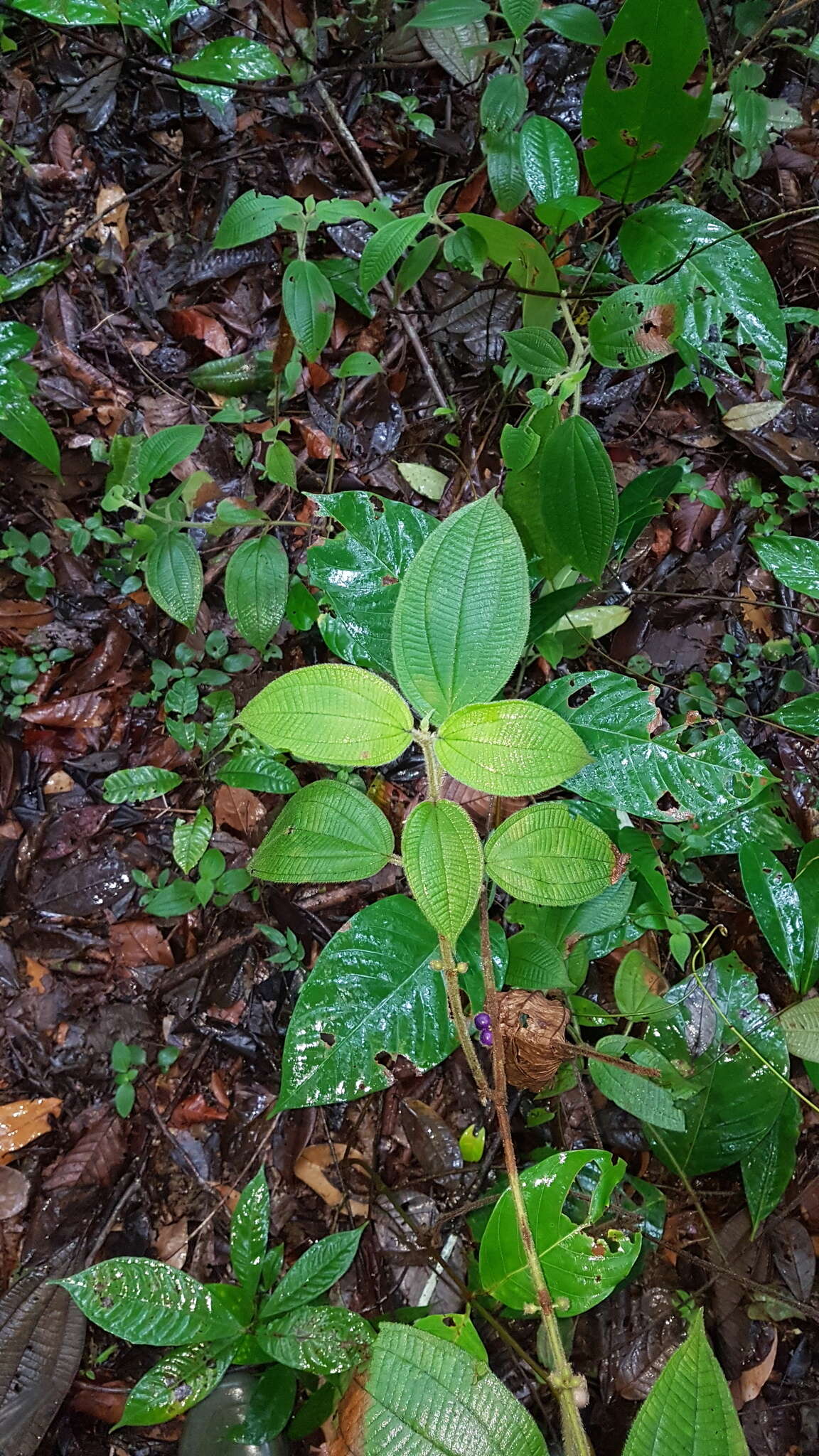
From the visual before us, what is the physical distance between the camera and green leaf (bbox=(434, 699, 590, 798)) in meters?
1.08

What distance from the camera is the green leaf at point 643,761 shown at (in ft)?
5.50

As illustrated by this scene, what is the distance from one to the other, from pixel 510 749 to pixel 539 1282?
0.84 metres

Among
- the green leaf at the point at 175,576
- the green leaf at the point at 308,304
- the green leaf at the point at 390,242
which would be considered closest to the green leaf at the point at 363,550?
the green leaf at the point at 175,576

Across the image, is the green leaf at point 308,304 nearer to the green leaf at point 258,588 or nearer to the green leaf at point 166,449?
the green leaf at point 166,449

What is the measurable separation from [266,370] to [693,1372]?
2.61 m

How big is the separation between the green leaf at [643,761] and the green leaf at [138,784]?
4.00 feet

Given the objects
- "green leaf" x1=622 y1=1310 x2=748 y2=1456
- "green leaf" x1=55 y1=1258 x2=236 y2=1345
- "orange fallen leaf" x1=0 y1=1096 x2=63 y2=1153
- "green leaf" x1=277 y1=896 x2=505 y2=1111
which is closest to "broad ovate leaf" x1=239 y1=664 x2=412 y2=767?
"green leaf" x1=277 y1=896 x2=505 y2=1111

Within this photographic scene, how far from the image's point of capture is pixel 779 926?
1.90 meters

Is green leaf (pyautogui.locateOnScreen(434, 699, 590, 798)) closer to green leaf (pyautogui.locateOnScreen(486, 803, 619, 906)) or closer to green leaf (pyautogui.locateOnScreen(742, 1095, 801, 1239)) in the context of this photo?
green leaf (pyautogui.locateOnScreen(486, 803, 619, 906))

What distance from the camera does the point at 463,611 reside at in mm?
1192

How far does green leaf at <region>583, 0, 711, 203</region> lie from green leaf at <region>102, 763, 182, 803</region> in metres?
1.87

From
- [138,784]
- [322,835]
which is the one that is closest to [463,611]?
[322,835]

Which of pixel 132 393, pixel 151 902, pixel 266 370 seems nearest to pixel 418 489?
pixel 266 370

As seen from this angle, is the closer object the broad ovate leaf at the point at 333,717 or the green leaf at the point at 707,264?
the broad ovate leaf at the point at 333,717
